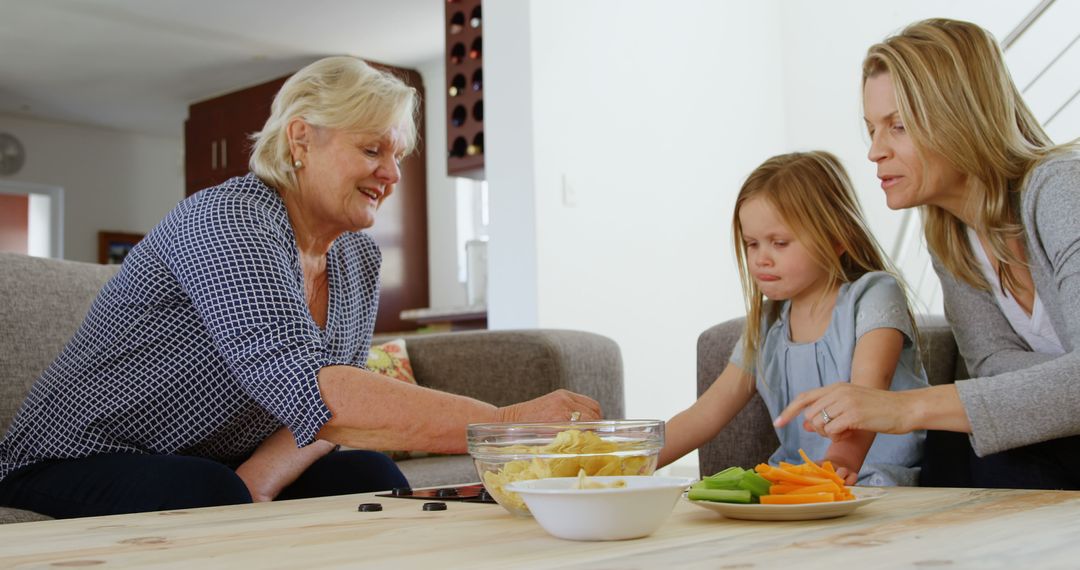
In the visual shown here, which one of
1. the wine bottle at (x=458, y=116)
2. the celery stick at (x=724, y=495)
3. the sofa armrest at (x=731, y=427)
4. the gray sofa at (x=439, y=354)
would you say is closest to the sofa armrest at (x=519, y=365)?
the gray sofa at (x=439, y=354)

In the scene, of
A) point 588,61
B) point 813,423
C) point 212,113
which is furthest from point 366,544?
point 212,113

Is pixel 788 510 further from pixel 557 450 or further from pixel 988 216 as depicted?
pixel 988 216

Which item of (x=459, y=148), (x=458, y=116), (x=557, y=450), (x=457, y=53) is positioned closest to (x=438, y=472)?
(x=557, y=450)

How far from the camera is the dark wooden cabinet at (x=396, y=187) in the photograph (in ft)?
22.6

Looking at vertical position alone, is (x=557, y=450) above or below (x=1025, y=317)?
below

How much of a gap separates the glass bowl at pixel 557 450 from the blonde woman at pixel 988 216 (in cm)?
49

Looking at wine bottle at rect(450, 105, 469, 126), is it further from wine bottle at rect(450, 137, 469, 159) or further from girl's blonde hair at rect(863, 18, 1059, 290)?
girl's blonde hair at rect(863, 18, 1059, 290)

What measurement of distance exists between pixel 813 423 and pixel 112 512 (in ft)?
3.03

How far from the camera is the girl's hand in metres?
1.12

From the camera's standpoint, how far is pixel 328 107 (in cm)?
170

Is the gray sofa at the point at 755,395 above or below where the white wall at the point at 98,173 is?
below

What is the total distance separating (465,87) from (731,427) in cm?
287

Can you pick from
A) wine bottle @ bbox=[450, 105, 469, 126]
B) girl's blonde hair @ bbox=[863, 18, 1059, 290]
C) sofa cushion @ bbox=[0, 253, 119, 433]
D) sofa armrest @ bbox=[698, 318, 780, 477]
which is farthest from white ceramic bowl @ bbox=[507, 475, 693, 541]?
wine bottle @ bbox=[450, 105, 469, 126]

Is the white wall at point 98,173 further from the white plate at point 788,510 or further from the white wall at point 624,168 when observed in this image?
the white plate at point 788,510
